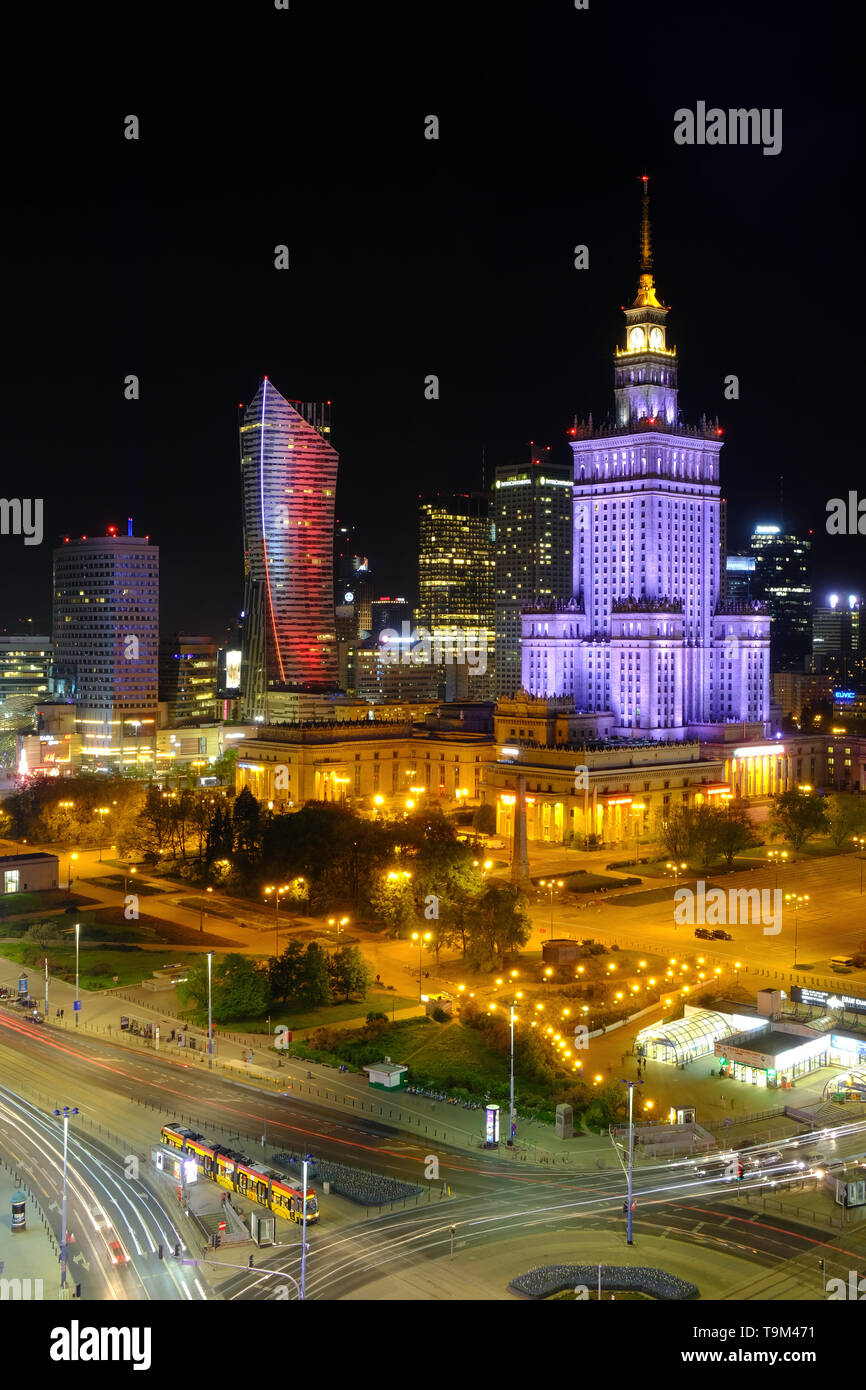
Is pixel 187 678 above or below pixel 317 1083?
above

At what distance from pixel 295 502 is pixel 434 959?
10929 cm

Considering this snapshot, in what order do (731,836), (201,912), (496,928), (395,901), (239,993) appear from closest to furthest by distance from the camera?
1. (239,993)
2. (496,928)
3. (395,901)
4. (201,912)
5. (731,836)

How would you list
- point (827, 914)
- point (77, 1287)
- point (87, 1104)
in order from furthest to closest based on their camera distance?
point (827, 914)
point (87, 1104)
point (77, 1287)

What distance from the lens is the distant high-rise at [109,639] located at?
142m

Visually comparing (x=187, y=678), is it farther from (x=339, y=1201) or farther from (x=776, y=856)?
(x=339, y=1201)

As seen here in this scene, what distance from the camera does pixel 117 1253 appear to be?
98.4ft

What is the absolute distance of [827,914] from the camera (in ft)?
224

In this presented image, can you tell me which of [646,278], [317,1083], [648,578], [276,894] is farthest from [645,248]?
[317,1083]

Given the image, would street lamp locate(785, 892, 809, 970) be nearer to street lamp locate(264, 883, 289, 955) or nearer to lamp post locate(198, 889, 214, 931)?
street lamp locate(264, 883, 289, 955)

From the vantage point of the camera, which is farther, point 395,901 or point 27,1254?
point 395,901

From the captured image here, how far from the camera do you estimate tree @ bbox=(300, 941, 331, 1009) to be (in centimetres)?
5112

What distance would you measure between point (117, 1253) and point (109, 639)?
12038 centimetres
